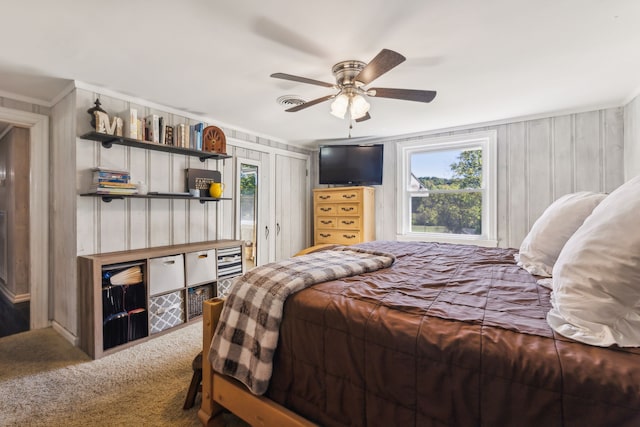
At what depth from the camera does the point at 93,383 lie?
1951 mm

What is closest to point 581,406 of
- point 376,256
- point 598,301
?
point 598,301

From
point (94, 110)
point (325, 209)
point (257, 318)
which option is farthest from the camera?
Answer: point (325, 209)

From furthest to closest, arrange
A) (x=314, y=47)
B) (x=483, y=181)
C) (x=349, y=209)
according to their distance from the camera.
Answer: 1. (x=349, y=209)
2. (x=483, y=181)
3. (x=314, y=47)

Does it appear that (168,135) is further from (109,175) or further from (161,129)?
(109,175)

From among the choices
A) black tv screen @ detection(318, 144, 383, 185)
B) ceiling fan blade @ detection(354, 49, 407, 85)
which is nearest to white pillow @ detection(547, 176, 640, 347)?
ceiling fan blade @ detection(354, 49, 407, 85)

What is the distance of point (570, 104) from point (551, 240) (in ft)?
7.44

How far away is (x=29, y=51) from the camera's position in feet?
6.48

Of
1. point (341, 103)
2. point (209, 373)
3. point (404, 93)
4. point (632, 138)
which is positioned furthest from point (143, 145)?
point (632, 138)

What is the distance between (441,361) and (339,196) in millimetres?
3520

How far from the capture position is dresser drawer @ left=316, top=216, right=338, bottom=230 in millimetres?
4410

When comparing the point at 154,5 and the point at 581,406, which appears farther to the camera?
the point at 154,5

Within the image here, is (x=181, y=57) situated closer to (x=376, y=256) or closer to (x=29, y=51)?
(x=29, y=51)

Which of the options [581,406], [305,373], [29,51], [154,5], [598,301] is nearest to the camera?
[581,406]

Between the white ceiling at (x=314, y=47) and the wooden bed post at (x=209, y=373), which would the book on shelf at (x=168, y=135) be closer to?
the white ceiling at (x=314, y=47)
